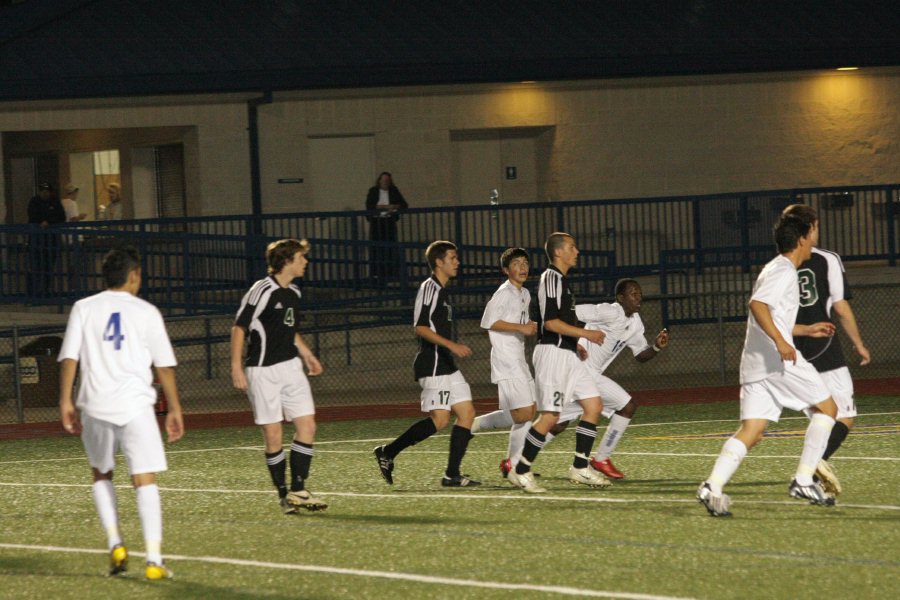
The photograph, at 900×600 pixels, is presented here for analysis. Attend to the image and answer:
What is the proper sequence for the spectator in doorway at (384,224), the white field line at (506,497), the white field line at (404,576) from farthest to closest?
1. the spectator in doorway at (384,224)
2. the white field line at (506,497)
3. the white field line at (404,576)

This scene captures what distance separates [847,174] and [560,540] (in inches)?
735

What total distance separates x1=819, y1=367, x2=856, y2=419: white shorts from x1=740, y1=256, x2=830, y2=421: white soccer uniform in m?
0.49

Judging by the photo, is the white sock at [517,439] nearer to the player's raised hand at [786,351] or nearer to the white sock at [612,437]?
the white sock at [612,437]

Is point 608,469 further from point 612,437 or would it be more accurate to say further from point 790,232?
point 790,232

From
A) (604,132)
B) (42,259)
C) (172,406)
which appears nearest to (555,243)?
(172,406)

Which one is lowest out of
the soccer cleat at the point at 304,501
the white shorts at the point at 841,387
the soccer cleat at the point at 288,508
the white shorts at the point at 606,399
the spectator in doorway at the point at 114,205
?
the soccer cleat at the point at 288,508

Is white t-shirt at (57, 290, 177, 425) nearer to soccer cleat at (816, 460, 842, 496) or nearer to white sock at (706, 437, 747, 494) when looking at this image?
white sock at (706, 437, 747, 494)

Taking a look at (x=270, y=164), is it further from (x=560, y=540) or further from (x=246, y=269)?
(x=560, y=540)

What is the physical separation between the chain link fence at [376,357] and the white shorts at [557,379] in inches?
288

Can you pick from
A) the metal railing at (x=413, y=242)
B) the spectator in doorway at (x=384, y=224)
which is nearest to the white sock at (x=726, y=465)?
the metal railing at (x=413, y=242)

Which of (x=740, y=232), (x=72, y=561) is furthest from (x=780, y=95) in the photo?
(x=72, y=561)

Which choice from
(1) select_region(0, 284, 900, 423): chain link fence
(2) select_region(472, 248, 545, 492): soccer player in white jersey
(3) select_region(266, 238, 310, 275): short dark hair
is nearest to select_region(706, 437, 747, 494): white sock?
(2) select_region(472, 248, 545, 492): soccer player in white jersey

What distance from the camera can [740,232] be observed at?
22828 millimetres

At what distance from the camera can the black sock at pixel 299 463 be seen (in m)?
10.6
